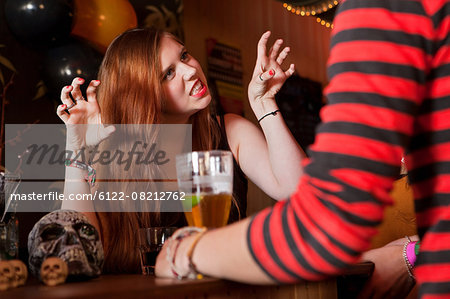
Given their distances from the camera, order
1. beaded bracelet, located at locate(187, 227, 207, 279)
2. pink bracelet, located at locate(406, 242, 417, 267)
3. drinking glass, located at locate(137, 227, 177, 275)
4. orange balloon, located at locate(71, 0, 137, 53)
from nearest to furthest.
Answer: beaded bracelet, located at locate(187, 227, 207, 279)
drinking glass, located at locate(137, 227, 177, 275)
pink bracelet, located at locate(406, 242, 417, 267)
orange balloon, located at locate(71, 0, 137, 53)

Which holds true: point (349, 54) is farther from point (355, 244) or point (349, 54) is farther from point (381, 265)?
point (381, 265)

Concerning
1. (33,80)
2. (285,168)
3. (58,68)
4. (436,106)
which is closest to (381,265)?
(285,168)

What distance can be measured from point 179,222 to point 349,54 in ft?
3.54

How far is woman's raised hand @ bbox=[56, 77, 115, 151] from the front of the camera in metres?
1.45

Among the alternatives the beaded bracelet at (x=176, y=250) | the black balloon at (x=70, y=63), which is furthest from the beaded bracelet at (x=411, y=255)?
the black balloon at (x=70, y=63)

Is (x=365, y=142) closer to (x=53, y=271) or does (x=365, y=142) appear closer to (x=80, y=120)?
(x=53, y=271)

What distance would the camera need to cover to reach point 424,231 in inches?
29.9

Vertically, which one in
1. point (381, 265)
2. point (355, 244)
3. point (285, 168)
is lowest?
point (381, 265)

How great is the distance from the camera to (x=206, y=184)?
37.3 inches

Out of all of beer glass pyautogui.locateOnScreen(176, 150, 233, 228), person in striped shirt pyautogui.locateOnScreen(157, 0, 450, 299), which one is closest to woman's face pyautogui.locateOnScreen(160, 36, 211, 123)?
beer glass pyautogui.locateOnScreen(176, 150, 233, 228)

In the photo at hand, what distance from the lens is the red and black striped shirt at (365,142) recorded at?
0.64 metres

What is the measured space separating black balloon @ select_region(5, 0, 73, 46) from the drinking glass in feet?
5.78

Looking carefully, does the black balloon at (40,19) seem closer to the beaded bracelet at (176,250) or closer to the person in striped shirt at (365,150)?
the beaded bracelet at (176,250)

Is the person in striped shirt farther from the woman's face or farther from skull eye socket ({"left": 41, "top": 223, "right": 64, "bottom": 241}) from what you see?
the woman's face
